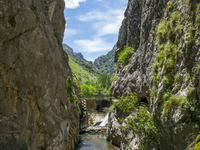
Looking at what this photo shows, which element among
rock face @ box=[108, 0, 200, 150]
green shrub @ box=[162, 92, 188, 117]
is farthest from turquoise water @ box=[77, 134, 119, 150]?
green shrub @ box=[162, 92, 188, 117]

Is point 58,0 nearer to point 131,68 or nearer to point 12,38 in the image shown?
point 131,68

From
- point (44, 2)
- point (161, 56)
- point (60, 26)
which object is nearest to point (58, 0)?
point (60, 26)

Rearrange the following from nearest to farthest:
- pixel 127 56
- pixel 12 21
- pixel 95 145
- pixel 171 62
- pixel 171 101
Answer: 1. pixel 171 101
2. pixel 12 21
3. pixel 171 62
4. pixel 95 145
5. pixel 127 56

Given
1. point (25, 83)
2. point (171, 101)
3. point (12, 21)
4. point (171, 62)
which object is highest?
point (12, 21)

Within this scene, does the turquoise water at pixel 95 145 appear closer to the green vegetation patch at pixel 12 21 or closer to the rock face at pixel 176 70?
the rock face at pixel 176 70

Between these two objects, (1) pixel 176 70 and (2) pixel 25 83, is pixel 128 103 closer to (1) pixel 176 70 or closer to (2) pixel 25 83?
(1) pixel 176 70

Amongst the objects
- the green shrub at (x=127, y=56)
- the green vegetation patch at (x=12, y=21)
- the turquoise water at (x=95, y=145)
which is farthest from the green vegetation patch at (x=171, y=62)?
the turquoise water at (x=95, y=145)

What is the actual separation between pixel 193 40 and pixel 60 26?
75.7ft

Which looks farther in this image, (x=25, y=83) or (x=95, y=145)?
(x=95, y=145)

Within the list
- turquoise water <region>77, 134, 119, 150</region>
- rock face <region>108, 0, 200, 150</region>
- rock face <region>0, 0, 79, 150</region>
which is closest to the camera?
rock face <region>108, 0, 200, 150</region>

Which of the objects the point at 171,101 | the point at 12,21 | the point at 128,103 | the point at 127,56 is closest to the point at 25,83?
the point at 12,21

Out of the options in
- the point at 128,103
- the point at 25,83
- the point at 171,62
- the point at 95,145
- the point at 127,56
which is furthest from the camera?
the point at 127,56

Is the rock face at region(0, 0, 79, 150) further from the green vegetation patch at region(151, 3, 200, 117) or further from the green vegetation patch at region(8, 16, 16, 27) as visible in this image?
the green vegetation patch at region(151, 3, 200, 117)

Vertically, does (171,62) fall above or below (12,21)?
below
